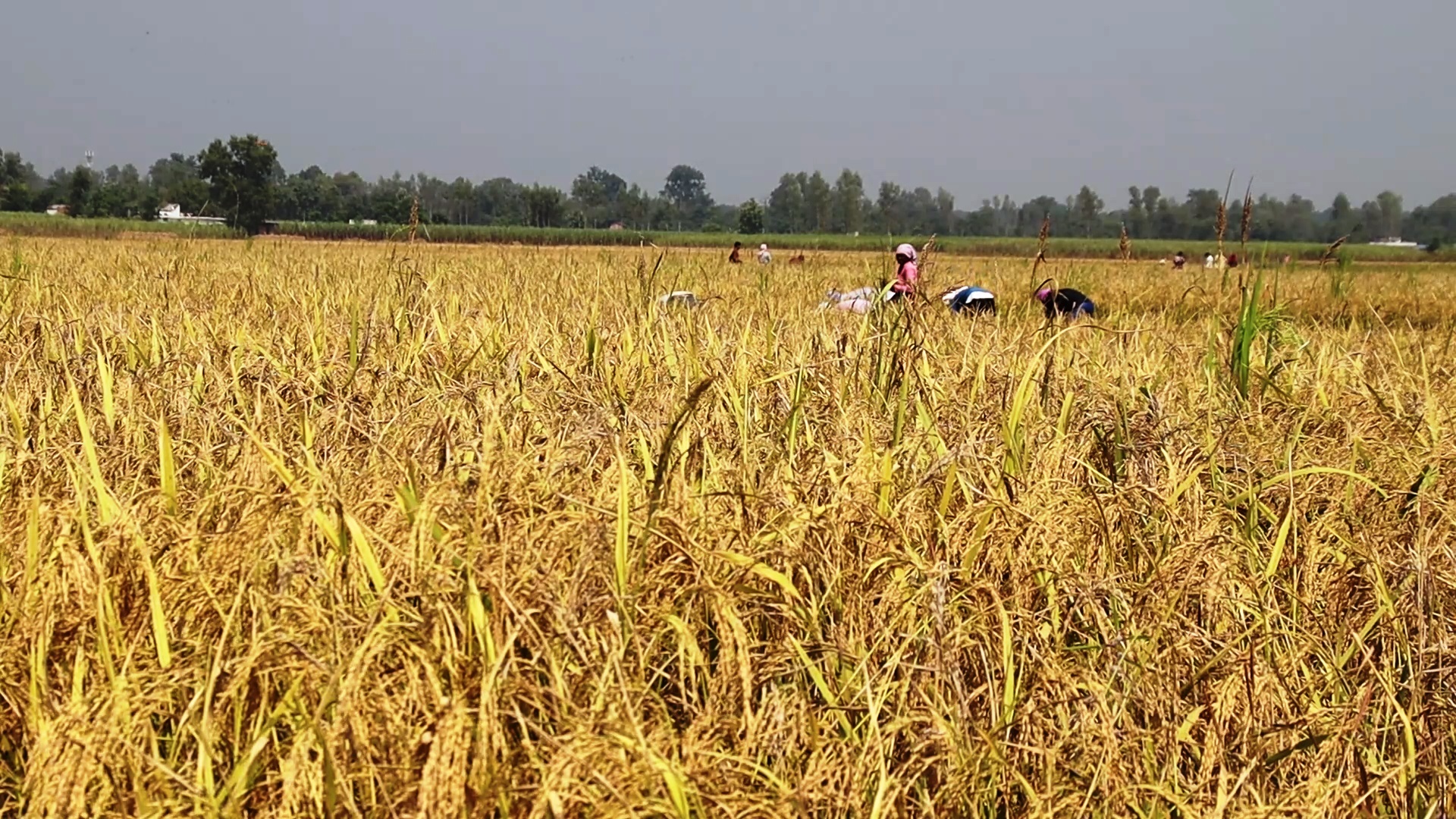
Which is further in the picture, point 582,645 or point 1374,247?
point 1374,247

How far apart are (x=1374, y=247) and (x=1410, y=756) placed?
62.6 meters

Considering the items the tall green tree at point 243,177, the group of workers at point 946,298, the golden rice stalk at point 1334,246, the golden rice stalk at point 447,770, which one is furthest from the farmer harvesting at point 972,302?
the tall green tree at point 243,177

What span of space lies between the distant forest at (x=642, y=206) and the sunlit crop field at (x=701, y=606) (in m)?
1.34

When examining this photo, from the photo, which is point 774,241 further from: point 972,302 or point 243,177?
point 972,302

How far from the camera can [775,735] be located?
1.16 metres

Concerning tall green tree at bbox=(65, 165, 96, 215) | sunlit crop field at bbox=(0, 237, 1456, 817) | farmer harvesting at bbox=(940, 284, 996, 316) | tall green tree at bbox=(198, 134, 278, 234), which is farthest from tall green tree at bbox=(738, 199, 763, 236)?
sunlit crop field at bbox=(0, 237, 1456, 817)

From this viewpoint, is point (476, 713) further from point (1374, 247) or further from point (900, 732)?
point (1374, 247)

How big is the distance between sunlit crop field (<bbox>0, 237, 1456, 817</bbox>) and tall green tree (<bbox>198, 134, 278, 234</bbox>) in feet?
31.4

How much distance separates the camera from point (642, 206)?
64.8 metres

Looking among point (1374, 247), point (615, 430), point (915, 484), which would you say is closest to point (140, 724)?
point (615, 430)

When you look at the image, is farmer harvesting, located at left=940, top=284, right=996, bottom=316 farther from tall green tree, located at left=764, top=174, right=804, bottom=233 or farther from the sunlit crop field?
tall green tree, located at left=764, top=174, right=804, bottom=233

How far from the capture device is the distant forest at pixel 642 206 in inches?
696

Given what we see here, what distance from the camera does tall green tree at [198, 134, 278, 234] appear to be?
14.8m

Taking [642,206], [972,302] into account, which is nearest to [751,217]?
[642,206]
